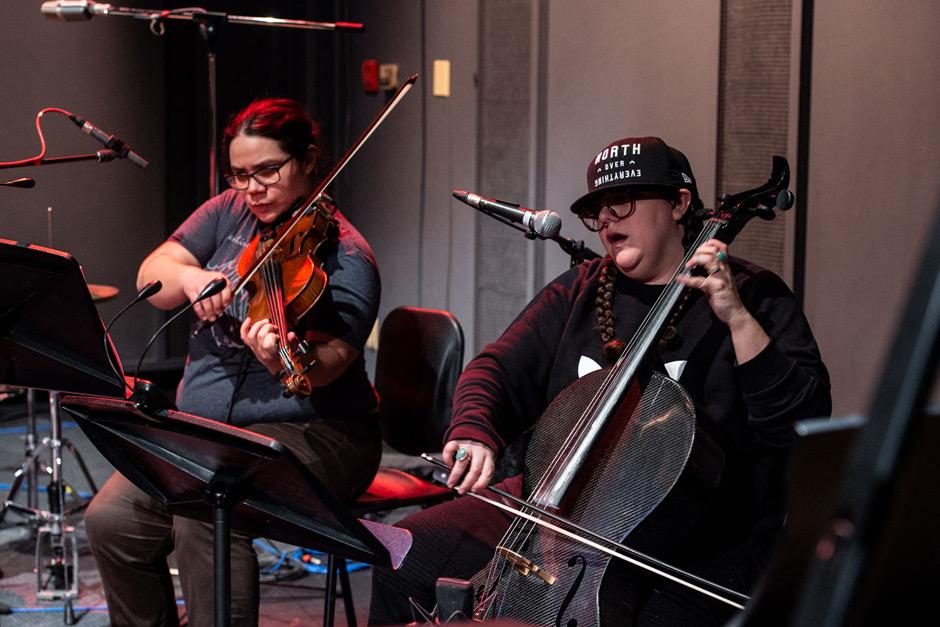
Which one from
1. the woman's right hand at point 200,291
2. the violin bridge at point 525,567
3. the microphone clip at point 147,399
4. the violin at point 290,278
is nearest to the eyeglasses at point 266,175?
the violin at point 290,278

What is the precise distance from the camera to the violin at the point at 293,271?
2064mm

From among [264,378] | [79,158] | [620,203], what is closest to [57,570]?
[264,378]

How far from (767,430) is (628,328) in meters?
0.32

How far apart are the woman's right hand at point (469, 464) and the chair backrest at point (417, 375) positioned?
22.7 inches

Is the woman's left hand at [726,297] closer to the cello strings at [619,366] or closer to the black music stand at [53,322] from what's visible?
the cello strings at [619,366]

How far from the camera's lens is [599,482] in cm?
165

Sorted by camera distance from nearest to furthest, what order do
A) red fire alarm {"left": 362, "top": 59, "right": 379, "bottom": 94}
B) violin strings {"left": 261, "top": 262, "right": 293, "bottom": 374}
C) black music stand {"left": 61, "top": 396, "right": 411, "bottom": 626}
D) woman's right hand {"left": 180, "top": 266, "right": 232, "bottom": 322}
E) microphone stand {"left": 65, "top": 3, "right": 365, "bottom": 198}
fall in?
black music stand {"left": 61, "top": 396, "right": 411, "bottom": 626} → violin strings {"left": 261, "top": 262, "right": 293, "bottom": 374} → woman's right hand {"left": 180, "top": 266, "right": 232, "bottom": 322} → microphone stand {"left": 65, "top": 3, "right": 365, "bottom": 198} → red fire alarm {"left": 362, "top": 59, "right": 379, "bottom": 94}

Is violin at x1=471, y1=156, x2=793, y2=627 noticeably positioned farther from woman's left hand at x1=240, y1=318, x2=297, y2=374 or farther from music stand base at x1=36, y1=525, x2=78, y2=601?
music stand base at x1=36, y1=525, x2=78, y2=601

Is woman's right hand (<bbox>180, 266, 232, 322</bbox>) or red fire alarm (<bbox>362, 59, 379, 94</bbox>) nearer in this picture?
woman's right hand (<bbox>180, 266, 232, 322</bbox>)

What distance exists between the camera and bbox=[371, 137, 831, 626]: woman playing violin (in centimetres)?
167

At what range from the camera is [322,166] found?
2.38 m

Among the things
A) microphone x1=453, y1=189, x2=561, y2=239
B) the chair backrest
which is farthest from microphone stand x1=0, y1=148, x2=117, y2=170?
microphone x1=453, y1=189, x2=561, y2=239

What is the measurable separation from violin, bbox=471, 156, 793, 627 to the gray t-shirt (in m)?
0.64

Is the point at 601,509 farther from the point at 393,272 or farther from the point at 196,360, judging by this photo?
the point at 393,272
